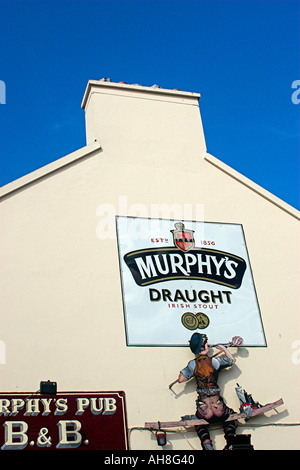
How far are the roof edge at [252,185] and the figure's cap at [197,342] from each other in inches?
163

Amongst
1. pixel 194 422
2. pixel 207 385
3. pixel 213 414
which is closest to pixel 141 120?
pixel 207 385

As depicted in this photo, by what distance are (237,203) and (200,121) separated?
2361mm

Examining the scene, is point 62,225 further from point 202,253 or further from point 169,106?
point 169,106

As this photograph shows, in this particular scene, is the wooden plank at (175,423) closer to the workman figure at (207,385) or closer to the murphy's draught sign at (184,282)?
the workman figure at (207,385)

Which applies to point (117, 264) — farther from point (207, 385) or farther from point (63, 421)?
point (63, 421)

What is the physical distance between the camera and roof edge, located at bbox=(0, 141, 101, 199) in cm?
1216

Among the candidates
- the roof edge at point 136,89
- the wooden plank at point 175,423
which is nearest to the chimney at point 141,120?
the roof edge at point 136,89

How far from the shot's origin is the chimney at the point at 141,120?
13.7 metres

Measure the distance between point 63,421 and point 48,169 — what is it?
5157 millimetres

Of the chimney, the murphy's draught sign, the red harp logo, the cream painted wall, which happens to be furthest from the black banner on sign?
the chimney

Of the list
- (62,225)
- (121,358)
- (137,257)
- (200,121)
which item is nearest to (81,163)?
(62,225)

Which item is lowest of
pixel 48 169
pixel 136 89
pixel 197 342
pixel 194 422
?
pixel 194 422

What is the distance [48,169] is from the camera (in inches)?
499
